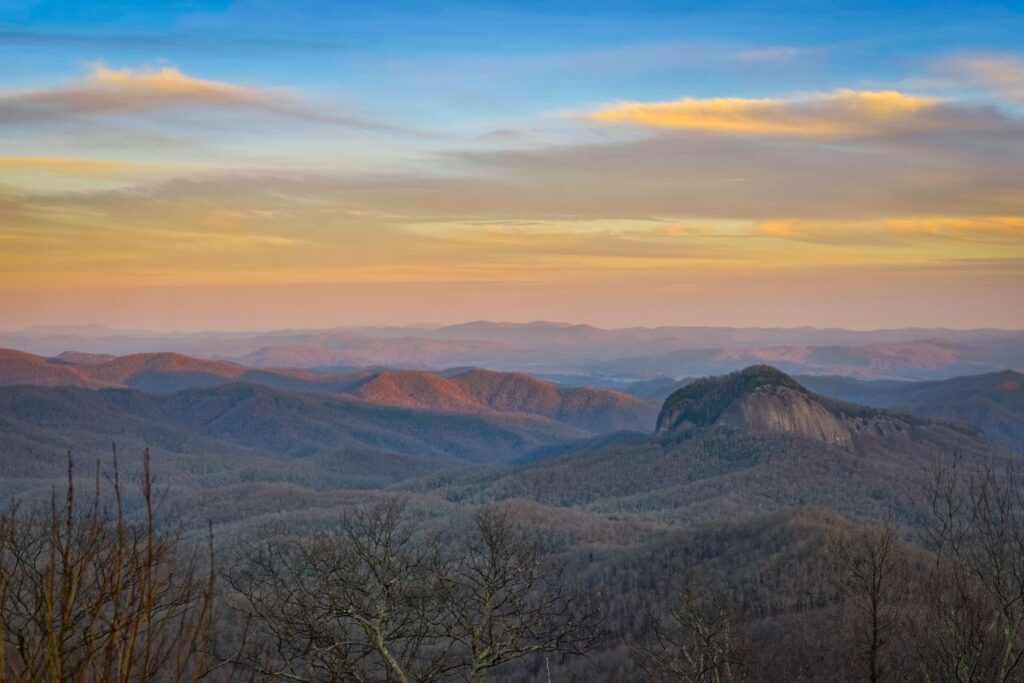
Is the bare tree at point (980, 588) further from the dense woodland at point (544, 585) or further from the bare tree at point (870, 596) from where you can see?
the bare tree at point (870, 596)

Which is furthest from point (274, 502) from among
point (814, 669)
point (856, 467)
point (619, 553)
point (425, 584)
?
point (425, 584)

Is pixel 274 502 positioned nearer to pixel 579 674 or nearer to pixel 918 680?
pixel 579 674

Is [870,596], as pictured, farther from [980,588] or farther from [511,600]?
[511,600]

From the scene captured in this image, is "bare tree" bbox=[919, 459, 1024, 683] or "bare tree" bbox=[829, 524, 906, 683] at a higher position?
"bare tree" bbox=[919, 459, 1024, 683]

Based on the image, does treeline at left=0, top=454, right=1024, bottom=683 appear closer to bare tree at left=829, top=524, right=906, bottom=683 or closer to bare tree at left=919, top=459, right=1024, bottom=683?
bare tree at left=919, top=459, right=1024, bottom=683

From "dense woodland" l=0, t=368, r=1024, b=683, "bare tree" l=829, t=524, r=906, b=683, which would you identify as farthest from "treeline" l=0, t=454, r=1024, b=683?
"bare tree" l=829, t=524, r=906, b=683

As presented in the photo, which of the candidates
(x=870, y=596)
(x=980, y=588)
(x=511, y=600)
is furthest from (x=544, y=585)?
(x=511, y=600)

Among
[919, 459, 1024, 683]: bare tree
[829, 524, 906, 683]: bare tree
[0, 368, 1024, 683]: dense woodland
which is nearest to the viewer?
[0, 368, 1024, 683]: dense woodland

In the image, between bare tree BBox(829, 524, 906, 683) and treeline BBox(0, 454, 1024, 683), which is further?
bare tree BBox(829, 524, 906, 683)
